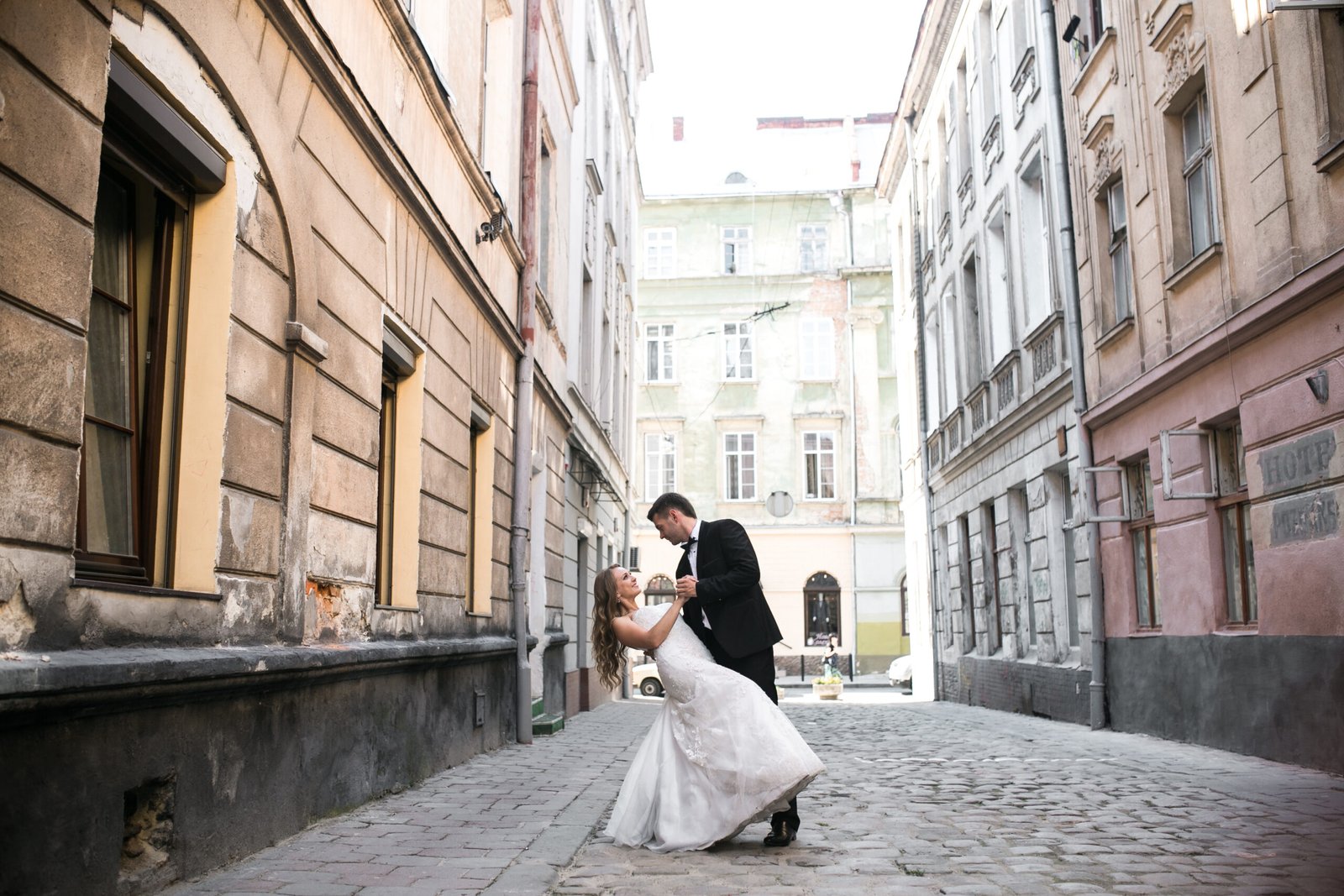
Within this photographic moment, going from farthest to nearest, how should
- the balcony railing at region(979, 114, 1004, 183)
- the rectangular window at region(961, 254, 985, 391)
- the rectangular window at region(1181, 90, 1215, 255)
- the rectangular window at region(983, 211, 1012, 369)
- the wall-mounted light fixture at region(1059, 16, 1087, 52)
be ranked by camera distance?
the rectangular window at region(961, 254, 985, 391) → the rectangular window at region(983, 211, 1012, 369) → the balcony railing at region(979, 114, 1004, 183) → the wall-mounted light fixture at region(1059, 16, 1087, 52) → the rectangular window at region(1181, 90, 1215, 255)

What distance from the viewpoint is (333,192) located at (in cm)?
686

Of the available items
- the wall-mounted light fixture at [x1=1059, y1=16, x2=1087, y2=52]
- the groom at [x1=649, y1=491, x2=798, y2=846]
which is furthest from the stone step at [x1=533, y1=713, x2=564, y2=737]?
the wall-mounted light fixture at [x1=1059, y1=16, x2=1087, y2=52]

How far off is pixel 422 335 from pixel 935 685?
16.5 metres

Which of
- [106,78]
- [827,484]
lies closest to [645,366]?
[827,484]

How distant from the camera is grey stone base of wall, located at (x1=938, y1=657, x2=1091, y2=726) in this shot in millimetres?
14320

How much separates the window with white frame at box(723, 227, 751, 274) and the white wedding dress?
35348 mm

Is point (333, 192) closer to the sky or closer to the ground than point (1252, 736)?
closer to the sky

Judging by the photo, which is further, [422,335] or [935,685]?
[935,685]

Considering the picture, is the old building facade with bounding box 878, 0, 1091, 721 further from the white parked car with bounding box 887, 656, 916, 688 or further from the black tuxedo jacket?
the black tuxedo jacket

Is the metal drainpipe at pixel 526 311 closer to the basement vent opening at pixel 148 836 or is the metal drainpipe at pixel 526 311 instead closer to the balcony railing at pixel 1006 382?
the balcony railing at pixel 1006 382

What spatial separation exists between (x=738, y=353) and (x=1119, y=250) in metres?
26.7

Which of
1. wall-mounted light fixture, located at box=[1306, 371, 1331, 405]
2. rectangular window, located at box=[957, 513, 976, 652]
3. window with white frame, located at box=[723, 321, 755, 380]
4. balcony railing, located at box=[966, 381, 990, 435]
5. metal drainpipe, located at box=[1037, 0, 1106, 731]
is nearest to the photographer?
wall-mounted light fixture, located at box=[1306, 371, 1331, 405]

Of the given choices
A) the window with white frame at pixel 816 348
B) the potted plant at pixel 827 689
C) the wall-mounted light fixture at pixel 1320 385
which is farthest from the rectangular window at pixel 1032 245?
the window with white frame at pixel 816 348

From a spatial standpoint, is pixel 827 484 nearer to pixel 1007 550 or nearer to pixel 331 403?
pixel 1007 550
